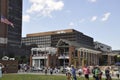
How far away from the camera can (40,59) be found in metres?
104

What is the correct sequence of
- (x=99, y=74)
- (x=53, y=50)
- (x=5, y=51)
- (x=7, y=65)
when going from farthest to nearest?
(x=5, y=51)
(x=53, y=50)
(x=7, y=65)
(x=99, y=74)

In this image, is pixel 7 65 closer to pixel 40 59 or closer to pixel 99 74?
pixel 40 59

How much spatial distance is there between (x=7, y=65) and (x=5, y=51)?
266 ft

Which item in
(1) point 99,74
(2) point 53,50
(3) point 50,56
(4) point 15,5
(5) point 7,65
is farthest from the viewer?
(4) point 15,5

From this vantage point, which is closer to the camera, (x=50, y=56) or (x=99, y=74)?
(x=99, y=74)

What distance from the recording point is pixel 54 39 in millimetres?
195875

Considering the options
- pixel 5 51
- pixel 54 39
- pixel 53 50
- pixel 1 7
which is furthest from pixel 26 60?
pixel 54 39

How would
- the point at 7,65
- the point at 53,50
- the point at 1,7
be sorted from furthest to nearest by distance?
the point at 1,7 → the point at 53,50 → the point at 7,65

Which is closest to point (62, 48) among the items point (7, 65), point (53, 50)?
point (53, 50)

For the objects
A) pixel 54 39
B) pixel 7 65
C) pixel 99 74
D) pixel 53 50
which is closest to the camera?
pixel 99 74

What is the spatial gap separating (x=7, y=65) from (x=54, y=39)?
128 metres

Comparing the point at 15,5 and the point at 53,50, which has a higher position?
the point at 15,5

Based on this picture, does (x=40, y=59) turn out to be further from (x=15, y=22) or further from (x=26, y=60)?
(x=15, y=22)

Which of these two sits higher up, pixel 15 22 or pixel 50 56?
pixel 15 22
